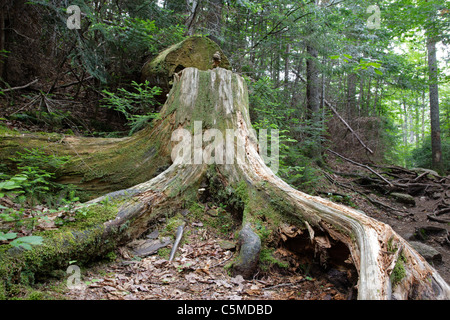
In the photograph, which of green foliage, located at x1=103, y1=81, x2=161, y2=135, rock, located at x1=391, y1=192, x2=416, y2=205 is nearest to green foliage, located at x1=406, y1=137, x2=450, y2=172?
rock, located at x1=391, y1=192, x2=416, y2=205

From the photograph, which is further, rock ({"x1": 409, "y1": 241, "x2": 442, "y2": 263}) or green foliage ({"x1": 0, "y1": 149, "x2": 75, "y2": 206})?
rock ({"x1": 409, "y1": 241, "x2": 442, "y2": 263})

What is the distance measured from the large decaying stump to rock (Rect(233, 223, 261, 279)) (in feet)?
0.20

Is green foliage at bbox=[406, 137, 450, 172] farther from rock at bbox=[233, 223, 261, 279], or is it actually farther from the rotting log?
rock at bbox=[233, 223, 261, 279]

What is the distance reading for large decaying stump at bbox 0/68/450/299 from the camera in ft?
6.79

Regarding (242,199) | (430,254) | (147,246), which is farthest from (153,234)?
(430,254)

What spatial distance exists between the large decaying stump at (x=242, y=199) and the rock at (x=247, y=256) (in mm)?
60

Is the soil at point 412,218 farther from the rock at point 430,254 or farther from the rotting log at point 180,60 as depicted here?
the rotting log at point 180,60

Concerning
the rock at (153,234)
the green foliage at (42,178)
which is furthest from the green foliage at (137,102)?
the rock at (153,234)

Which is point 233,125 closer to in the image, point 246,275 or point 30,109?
point 246,275

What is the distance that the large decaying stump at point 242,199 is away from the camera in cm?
207

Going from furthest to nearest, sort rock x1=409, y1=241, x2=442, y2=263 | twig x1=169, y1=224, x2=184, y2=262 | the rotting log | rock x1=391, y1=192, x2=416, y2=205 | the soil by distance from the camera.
A: rock x1=391, y1=192, x2=416, y2=205
the rotting log
the soil
rock x1=409, y1=241, x2=442, y2=263
twig x1=169, y1=224, x2=184, y2=262

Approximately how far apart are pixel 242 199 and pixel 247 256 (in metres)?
0.99

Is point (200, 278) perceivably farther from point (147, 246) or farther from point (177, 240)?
point (147, 246)
